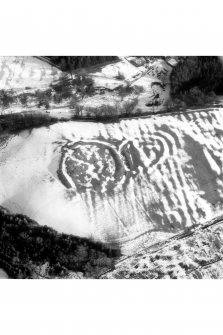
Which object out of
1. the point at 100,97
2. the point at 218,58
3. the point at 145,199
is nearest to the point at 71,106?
the point at 100,97

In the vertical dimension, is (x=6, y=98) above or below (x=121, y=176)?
above

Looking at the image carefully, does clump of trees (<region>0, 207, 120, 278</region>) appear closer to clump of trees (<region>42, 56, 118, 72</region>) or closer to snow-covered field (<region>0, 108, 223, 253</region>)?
snow-covered field (<region>0, 108, 223, 253</region>)

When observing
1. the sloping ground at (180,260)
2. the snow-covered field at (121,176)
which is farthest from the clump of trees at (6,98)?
the sloping ground at (180,260)

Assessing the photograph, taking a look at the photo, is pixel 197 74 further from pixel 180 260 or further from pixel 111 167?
pixel 180 260

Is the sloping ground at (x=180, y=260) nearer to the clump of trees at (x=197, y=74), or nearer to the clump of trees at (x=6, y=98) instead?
the clump of trees at (x=197, y=74)

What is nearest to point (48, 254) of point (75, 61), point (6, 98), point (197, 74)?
point (6, 98)

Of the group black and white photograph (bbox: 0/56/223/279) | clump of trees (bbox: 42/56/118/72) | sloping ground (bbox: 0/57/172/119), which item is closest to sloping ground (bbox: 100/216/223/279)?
black and white photograph (bbox: 0/56/223/279)
